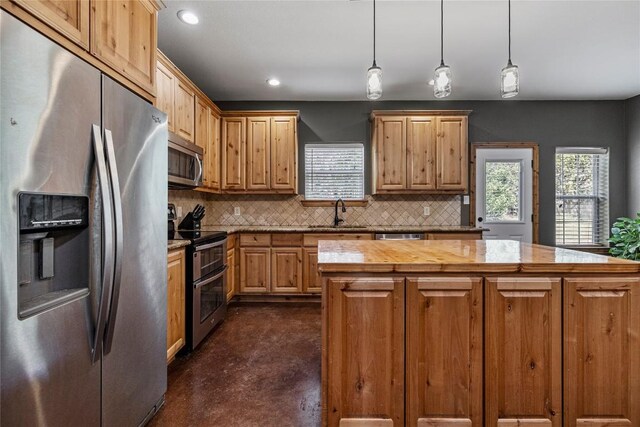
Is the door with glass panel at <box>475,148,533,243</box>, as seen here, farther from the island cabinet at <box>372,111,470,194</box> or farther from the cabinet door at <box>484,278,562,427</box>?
the cabinet door at <box>484,278,562,427</box>

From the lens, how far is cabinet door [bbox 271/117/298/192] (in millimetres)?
4234

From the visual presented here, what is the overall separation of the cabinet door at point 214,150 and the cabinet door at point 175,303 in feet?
5.58

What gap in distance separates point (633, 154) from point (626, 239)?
1379mm

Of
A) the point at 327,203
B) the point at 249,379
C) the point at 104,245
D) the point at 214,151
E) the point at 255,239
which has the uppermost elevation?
the point at 214,151

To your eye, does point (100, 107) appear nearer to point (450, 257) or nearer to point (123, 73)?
point (123, 73)

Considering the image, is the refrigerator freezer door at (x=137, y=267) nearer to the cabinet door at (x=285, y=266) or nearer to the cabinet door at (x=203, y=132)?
the cabinet door at (x=203, y=132)

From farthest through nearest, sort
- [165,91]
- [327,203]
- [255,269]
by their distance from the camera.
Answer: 1. [327,203]
2. [255,269]
3. [165,91]

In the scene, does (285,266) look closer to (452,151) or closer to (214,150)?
(214,150)

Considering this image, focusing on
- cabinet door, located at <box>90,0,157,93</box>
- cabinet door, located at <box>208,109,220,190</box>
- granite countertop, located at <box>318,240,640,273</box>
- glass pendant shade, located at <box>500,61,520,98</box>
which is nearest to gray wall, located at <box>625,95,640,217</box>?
glass pendant shade, located at <box>500,61,520,98</box>

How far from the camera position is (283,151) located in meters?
4.24

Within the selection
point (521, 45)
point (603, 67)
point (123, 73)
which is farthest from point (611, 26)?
point (123, 73)

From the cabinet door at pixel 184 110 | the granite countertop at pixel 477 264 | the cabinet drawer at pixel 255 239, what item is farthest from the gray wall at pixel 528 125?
the granite countertop at pixel 477 264

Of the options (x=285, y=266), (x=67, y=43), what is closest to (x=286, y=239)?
(x=285, y=266)

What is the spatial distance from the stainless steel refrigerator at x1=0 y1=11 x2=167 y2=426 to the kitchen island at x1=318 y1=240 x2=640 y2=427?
961 millimetres
